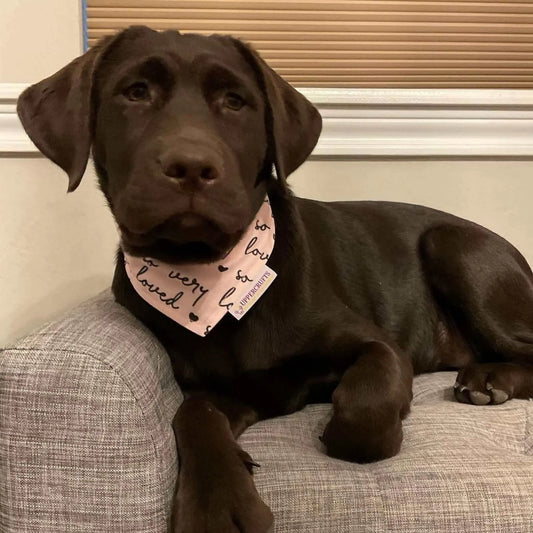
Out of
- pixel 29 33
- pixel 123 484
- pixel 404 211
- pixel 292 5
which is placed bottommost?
pixel 123 484

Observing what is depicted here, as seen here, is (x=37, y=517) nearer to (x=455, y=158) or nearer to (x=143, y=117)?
(x=143, y=117)

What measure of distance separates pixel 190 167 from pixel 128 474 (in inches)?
18.1

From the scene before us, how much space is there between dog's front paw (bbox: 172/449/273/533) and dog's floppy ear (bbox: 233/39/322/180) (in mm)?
561

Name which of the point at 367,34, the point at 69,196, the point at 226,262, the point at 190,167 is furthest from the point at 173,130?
the point at 367,34

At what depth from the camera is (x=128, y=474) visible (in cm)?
93

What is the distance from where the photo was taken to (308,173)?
217 centimetres

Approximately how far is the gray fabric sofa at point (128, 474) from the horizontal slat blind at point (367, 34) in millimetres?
1310

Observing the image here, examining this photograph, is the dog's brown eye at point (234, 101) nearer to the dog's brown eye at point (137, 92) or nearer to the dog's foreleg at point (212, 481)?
the dog's brown eye at point (137, 92)

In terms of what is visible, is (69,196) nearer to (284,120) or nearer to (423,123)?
(284,120)

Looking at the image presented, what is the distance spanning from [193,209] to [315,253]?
0.52m

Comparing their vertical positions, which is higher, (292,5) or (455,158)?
(292,5)

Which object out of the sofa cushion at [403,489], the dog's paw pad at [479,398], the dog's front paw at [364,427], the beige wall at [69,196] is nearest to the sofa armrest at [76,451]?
the sofa cushion at [403,489]

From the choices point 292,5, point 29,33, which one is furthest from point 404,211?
point 29,33

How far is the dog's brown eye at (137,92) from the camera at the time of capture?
1.18m
